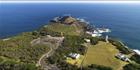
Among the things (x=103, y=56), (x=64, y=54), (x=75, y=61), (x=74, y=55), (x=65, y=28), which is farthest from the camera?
(x=65, y=28)

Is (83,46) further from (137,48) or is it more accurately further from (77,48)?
(137,48)

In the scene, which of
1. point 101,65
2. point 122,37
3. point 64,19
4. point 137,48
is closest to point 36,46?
point 101,65

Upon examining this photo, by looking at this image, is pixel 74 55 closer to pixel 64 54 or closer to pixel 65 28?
pixel 64 54

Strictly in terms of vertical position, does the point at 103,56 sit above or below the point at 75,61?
below

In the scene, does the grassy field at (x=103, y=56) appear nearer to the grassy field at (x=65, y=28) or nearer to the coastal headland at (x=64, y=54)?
the coastal headland at (x=64, y=54)

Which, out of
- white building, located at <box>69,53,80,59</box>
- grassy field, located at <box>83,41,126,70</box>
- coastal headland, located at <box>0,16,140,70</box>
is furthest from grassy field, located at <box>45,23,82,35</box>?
white building, located at <box>69,53,80,59</box>

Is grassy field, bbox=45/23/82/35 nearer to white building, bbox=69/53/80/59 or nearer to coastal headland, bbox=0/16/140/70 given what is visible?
coastal headland, bbox=0/16/140/70

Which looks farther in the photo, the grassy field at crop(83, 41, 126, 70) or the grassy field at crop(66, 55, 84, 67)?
the grassy field at crop(83, 41, 126, 70)

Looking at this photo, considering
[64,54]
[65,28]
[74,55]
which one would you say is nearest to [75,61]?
[74,55]
